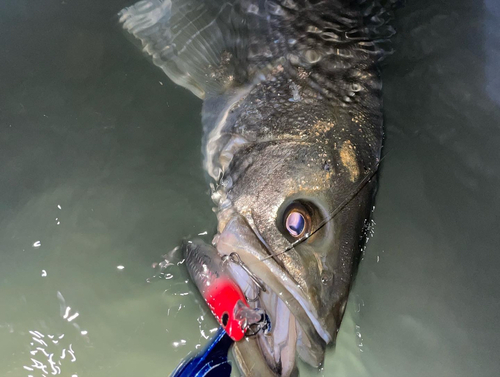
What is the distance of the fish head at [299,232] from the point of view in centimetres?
133

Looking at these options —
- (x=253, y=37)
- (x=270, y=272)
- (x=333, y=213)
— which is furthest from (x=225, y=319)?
(x=253, y=37)

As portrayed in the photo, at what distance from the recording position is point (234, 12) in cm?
196

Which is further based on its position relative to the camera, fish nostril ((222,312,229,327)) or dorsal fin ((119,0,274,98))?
dorsal fin ((119,0,274,98))

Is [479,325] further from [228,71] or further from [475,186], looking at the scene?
[228,71]

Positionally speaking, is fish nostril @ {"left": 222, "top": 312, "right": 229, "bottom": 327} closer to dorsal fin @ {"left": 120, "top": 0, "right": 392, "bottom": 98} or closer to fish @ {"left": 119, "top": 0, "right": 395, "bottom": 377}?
fish @ {"left": 119, "top": 0, "right": 395, "bottom": 377}

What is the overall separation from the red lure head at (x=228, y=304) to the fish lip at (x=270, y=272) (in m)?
0.24

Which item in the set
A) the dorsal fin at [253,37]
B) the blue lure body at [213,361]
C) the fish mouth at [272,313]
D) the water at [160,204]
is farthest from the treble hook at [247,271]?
the dorsal fin at [253,37]

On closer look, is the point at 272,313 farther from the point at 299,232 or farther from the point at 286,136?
the point at 286,136

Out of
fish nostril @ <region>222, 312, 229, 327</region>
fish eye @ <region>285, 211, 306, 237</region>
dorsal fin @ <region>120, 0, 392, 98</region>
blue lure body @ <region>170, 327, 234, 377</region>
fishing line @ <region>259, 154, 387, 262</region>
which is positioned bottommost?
blue lure body @ <region>170, 327, 234, 377</region>

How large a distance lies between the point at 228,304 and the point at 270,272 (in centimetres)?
37

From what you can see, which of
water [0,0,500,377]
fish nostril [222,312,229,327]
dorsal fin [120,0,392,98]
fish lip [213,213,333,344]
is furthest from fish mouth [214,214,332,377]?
dorsal fin [120,0,392,98]

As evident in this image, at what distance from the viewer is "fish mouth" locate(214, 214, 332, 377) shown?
1330 millimetres

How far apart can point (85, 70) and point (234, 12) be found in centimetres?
86

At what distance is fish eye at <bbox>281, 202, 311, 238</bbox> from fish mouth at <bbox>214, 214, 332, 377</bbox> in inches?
4.6
